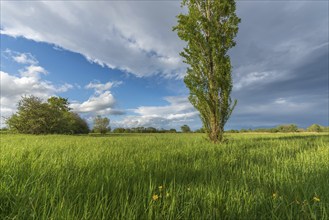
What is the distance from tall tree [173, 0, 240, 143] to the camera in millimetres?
11789

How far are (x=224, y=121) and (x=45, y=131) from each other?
3015cm

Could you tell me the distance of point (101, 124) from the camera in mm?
57156

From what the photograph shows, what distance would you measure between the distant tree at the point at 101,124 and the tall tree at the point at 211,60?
4856 centimetres

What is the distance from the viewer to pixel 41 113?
3134 centimetres

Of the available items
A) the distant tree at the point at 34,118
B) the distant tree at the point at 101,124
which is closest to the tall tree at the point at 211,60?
the distant tree at the point at 34,118

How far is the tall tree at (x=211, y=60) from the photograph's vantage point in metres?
11.8

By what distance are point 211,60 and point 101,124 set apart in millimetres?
50017

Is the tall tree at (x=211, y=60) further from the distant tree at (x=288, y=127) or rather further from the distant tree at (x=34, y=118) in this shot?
the distant tree at (x=288, y=127)

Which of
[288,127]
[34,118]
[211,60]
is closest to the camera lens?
[211,60]

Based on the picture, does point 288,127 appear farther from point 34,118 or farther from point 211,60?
point 34,118

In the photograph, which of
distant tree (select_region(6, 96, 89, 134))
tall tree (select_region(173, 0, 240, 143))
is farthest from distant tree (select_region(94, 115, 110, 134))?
tall tree (select_region(173, 0, 240, 143))

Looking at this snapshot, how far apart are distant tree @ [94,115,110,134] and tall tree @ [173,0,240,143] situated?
4856 cm

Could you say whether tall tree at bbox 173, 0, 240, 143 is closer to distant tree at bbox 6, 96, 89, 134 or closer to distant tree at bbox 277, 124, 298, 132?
distant tree at bbox 6, 96, 89, 134

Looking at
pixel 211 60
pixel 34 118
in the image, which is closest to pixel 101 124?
pixel 34 118
